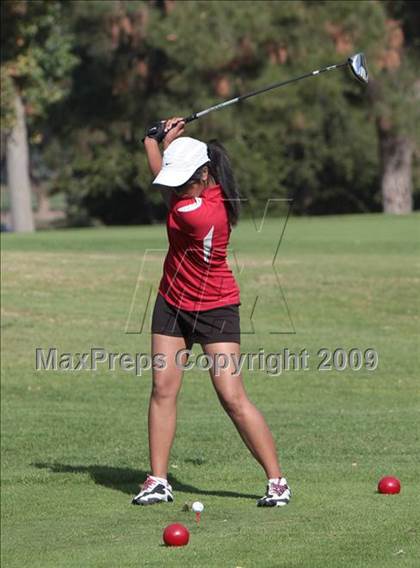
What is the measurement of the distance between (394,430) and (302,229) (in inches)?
819

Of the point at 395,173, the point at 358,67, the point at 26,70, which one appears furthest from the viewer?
the point at 395,173

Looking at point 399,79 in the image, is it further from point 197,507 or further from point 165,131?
point 197,507

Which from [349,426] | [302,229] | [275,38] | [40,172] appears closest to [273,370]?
[349,426]

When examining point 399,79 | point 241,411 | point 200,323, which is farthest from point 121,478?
point 399,79

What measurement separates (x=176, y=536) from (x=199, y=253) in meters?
1.68

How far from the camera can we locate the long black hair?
805 centimetres

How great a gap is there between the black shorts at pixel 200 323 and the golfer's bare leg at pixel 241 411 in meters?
0.05

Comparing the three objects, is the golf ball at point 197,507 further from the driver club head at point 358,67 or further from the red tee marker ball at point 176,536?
the driver club head at point 358,67

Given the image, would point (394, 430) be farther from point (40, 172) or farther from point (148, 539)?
point (40, 172)

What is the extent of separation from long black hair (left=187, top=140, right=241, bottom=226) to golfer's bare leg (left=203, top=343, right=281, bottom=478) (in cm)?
75

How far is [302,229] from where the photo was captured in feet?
105

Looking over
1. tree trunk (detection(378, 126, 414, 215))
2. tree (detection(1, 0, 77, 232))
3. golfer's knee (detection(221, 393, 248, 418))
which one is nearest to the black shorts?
golfer's knee (detection(221, 393, 248, 418))

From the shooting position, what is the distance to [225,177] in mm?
8102

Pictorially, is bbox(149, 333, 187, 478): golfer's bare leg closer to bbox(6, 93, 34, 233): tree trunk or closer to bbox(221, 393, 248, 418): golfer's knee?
bbox(221, 393, 248, 418): golfer's knee
